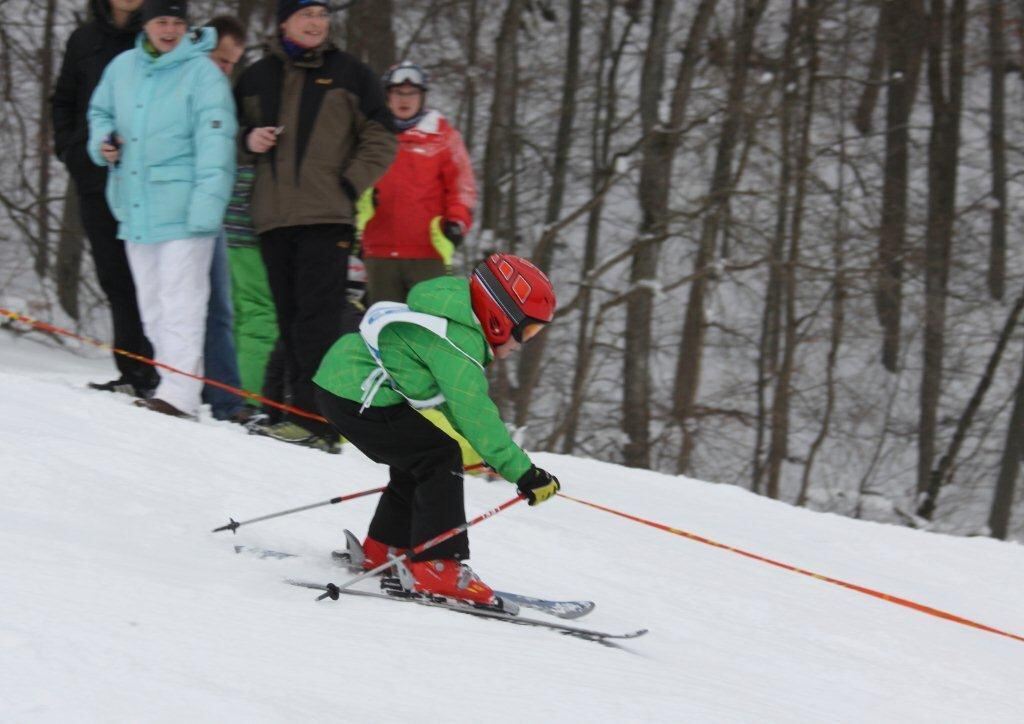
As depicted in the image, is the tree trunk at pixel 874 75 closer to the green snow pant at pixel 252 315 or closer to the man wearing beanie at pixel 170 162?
the green snow pant at pixel 252 315

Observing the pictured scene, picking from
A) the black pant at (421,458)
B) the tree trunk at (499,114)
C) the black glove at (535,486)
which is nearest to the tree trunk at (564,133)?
the tree trunk at (499,114)

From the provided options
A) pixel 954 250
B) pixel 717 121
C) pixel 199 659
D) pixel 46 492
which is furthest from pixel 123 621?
pixel 954 250

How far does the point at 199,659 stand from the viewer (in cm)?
268

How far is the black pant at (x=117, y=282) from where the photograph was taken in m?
5.78

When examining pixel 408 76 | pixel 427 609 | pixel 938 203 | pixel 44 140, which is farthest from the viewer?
pixel 938 203

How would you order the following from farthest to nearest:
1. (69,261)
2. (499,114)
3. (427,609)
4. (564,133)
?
(564,133) < (499,114) < (69,261) < (427,609)

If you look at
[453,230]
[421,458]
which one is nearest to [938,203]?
[453,230]

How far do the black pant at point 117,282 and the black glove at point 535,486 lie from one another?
3.11 meters

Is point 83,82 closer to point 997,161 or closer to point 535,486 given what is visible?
point 535,486

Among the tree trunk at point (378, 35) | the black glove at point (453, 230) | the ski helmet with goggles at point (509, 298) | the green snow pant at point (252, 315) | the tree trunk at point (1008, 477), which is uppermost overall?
the tree trunk at point (378, 35)

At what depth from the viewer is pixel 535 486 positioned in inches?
140

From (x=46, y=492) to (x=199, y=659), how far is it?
1.63m

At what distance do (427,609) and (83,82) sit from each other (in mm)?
3616

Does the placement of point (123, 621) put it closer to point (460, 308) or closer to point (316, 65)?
point (460, 308)
